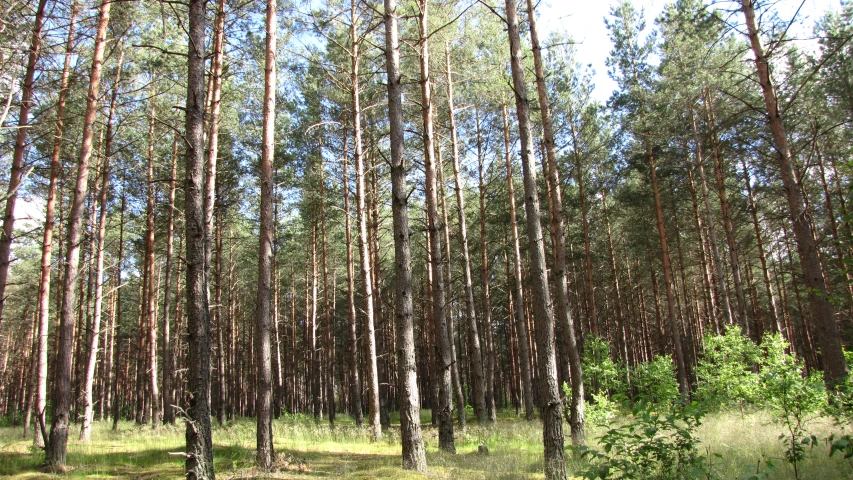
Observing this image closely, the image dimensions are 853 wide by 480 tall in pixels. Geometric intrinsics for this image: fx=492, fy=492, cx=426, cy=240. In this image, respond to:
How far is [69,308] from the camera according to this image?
941cm

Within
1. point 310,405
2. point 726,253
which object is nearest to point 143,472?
point 726,253

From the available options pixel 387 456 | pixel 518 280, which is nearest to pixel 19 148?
pixel 387 456

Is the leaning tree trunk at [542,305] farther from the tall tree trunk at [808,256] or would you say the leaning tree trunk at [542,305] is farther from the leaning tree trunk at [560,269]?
the tall tree trunk at [808,256]

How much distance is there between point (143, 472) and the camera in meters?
8.45

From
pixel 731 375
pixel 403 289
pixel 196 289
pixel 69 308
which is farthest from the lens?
pixel 731 375

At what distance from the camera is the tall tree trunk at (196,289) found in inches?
211

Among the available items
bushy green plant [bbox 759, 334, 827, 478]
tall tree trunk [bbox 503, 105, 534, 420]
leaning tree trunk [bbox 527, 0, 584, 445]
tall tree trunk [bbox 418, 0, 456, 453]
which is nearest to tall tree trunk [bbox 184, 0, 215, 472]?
tall tree trunk [bbox 418, 0, 456, 453]

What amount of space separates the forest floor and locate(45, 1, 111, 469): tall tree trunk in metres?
0.55

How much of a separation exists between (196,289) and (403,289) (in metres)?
3.24

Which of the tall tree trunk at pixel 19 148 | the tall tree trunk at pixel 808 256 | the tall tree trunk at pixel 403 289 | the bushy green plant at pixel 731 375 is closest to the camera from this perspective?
the tall tree trunk at pixel 808 256

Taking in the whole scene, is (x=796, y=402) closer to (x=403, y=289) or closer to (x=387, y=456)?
(x=403, y=289)

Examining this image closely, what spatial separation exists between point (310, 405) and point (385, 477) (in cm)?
3569

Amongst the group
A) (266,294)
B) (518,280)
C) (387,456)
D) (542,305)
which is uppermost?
(518,280)

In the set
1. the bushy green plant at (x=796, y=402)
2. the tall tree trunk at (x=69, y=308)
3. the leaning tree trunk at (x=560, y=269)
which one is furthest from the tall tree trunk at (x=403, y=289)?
the tall tree trunk at (x=69, y=308)
